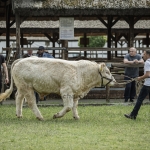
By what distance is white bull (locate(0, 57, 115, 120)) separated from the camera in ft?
47.4

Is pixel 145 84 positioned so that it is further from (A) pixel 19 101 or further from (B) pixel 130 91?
(B) pixel 130 91

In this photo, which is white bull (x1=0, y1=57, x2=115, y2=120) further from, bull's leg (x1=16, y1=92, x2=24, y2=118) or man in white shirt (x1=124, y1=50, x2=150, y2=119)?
man in white shirt (x1=124, y1=50, x2=150, y2=119)

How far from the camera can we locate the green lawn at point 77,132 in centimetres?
1052

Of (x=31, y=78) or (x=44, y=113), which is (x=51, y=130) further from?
(x=44, y=113)

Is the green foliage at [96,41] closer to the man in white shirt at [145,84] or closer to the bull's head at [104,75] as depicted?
the bull's head at [104,75]

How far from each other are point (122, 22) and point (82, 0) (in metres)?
9.63

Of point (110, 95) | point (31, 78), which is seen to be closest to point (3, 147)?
point (31, 78)

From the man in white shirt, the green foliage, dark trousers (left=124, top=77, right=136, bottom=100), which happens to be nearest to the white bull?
the man in white shirt

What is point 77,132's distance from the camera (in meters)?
12.2

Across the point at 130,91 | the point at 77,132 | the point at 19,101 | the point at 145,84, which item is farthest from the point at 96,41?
the point at 77,132

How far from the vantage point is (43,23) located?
30.7m

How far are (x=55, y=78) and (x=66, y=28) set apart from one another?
7.85 metres

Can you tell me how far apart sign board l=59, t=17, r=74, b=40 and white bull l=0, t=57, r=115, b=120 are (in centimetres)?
722

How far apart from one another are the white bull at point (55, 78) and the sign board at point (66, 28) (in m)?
7.22
